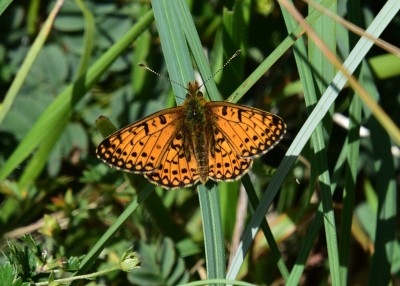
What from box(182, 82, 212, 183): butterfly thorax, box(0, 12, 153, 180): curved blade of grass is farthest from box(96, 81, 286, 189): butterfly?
box(0, 12, 153, 180): curved blade of grass

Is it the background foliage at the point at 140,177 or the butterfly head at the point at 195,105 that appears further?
the background foliage at the point at 140,177

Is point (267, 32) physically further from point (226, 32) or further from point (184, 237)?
point (184, 237)

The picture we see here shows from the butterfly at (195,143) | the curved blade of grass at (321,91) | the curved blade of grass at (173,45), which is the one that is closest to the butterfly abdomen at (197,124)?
the butterfly at (195,143)

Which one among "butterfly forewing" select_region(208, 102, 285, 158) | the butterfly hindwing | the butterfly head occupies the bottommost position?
the butterfly hindwing

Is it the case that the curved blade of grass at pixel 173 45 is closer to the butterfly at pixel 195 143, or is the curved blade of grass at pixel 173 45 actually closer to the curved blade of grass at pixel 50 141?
the butterfly at pixel 195 143

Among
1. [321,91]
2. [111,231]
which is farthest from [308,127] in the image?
[111,231]

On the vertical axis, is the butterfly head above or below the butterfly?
above

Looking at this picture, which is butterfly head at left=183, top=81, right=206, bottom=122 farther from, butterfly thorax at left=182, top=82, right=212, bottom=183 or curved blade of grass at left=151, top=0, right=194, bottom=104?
curved blade of grass at left=151, top=0, right=194, bottom=104
